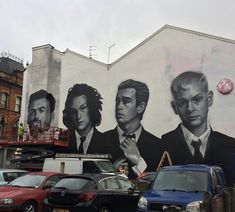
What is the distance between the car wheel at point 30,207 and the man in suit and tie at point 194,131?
1569 centimetres

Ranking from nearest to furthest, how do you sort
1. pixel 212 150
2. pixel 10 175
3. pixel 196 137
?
pixel 10 175 → pixel 212 150 → pixel 196 137

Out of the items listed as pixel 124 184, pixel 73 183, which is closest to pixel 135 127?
pixel 124 184

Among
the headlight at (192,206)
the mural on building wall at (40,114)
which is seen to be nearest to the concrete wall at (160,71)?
the mural on building wall at (40,114)

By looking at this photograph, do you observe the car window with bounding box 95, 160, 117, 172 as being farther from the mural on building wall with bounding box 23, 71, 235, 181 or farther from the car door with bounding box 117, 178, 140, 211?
the car door with bounding box 117, 178, 140, 211

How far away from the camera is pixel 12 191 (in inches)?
565

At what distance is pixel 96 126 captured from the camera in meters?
33.3

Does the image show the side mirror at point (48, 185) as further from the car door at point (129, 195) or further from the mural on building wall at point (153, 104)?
the mural on building wall at point (153, 104)

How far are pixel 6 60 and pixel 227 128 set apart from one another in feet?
135

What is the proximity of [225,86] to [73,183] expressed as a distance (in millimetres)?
17221

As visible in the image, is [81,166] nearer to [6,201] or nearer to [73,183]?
[6,201]

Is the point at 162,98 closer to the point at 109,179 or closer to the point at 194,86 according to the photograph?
the point at 194,86

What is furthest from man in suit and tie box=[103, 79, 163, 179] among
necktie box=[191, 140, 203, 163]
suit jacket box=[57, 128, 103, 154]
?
necktie box=[191, 140, 203, 163]

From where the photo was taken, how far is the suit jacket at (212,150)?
91.1 feet

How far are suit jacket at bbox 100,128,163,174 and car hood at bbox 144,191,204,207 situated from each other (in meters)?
18.0
